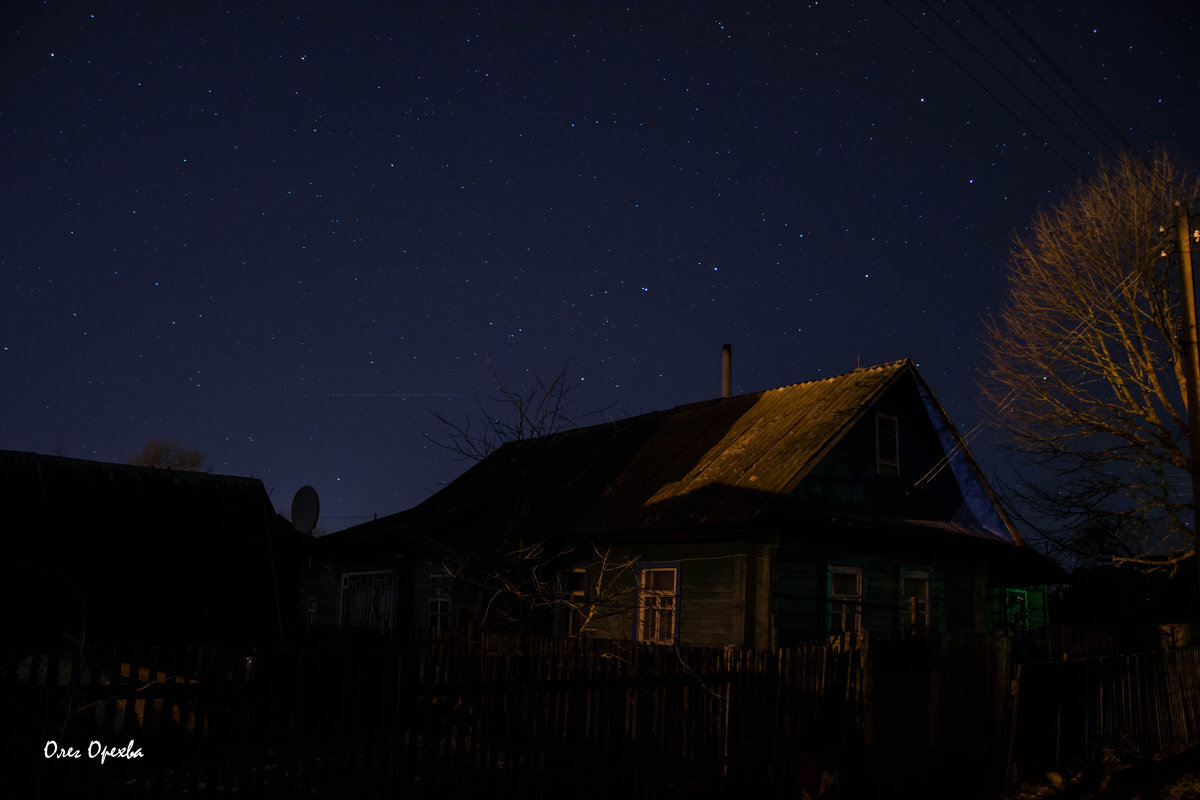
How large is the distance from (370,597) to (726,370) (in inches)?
447

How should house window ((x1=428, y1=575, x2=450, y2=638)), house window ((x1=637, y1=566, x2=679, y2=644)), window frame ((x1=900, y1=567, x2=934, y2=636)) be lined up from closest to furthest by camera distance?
1. house window ((x1=637, y1=566, x2=679, y2=644))
2. window frame ((x1=900, y1=567, x2=934, y2=636))
3. house window ((x1=428, y1=575, x2=450, y2=638))

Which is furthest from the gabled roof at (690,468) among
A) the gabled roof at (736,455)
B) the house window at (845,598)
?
the house window at (845,598)

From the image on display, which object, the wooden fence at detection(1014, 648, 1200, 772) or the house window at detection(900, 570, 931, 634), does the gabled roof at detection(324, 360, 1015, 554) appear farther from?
the wooden fence at detection(1014, 648, 1200, 772)

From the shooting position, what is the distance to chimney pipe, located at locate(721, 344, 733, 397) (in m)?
24.1

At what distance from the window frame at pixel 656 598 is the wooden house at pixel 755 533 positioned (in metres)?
0.03

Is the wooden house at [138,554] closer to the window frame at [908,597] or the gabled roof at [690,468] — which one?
the gabled roof at [690,468]

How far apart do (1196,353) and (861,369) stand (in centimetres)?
595

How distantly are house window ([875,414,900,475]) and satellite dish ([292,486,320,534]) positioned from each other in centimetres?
1061

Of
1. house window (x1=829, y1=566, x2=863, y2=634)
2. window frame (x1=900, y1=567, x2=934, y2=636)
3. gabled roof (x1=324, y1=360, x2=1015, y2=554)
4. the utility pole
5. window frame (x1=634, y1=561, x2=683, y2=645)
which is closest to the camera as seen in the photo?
the utility pole

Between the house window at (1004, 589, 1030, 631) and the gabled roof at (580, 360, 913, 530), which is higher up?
the gabled roof at (580, 360, 913, 530)

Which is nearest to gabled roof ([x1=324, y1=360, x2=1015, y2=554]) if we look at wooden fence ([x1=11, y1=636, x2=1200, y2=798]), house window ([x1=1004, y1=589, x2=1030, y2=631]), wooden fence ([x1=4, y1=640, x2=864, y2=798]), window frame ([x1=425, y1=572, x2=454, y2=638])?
window frame ([x1=425, y1=572, x2=454, y2=638])

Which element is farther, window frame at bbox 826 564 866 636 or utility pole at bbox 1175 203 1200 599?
window frame at bbox 826 564 866 636

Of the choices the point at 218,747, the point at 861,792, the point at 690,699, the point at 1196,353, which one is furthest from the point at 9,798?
the point at 1196,353

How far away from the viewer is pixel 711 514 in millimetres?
14914
